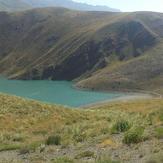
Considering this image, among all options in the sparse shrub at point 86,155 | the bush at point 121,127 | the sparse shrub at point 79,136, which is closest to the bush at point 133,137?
the sparse shrub at point 86,155

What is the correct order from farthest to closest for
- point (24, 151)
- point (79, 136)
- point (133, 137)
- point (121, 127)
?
point (121, 127), point (79, 136), point (24, 151), point (133, 137)

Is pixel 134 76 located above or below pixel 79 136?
below

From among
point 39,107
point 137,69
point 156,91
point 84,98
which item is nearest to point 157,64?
point 137,69

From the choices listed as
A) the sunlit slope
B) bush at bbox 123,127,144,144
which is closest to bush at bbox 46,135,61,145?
bush at bbox 123,127,144,144

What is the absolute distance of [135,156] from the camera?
15641mm

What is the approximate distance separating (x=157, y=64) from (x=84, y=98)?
52180mm

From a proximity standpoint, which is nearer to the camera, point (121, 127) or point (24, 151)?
point (24, 151)

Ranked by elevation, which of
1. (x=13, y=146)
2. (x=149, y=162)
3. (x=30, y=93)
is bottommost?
(x=30, y=93)

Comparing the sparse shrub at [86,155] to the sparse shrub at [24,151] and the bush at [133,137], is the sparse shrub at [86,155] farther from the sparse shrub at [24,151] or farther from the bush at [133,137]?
the sparse shrub at [24,151]

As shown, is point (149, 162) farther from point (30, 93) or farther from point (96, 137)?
point (30, 93)

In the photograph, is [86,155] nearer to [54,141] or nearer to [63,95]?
[54,141]

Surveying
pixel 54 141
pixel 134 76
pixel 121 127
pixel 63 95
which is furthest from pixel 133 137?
pixel 134 76

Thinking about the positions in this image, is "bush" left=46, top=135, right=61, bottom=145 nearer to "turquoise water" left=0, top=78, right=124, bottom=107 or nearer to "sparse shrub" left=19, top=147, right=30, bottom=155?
"sparse shrub" left=19, top=147, right=30, bottom=155

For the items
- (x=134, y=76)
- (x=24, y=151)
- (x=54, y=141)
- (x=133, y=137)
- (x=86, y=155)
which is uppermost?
(x=133, y=137)
